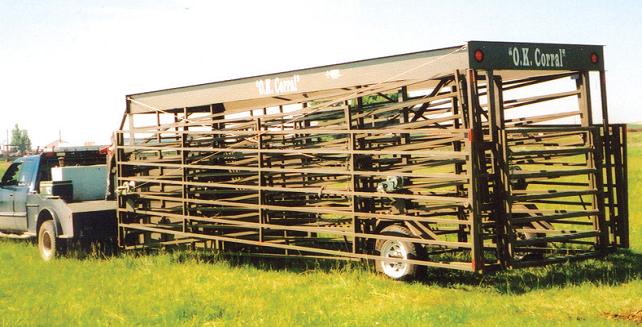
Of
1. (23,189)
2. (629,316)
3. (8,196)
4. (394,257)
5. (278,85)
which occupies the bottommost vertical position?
(629,316)

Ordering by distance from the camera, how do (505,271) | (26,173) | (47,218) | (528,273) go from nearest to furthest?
(528,273)
(505,271)
(47,218)
(26,173)

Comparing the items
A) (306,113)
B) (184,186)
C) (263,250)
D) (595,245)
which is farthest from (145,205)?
(595,245)

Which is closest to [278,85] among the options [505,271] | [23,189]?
[505,271]

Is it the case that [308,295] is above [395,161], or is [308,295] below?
below

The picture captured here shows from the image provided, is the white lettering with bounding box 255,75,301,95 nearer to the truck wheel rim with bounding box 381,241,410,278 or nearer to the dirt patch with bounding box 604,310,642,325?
the truck wheel rim with bounding box 381,241,410,278

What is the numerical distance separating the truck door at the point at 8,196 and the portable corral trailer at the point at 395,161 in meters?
2.96

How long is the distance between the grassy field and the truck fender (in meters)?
1.17

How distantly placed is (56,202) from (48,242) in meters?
0.83

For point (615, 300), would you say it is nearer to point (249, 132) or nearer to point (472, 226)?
point (472, 226)

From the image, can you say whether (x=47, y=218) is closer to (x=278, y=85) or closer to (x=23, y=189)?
(x=23, y=189)

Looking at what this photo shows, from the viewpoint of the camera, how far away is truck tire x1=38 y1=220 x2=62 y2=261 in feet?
38.6

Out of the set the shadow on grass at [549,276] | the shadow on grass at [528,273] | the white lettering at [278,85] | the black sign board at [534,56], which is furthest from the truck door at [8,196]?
the black sign board at [534,56]

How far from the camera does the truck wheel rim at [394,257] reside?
8508mm

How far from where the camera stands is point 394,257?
860cm
